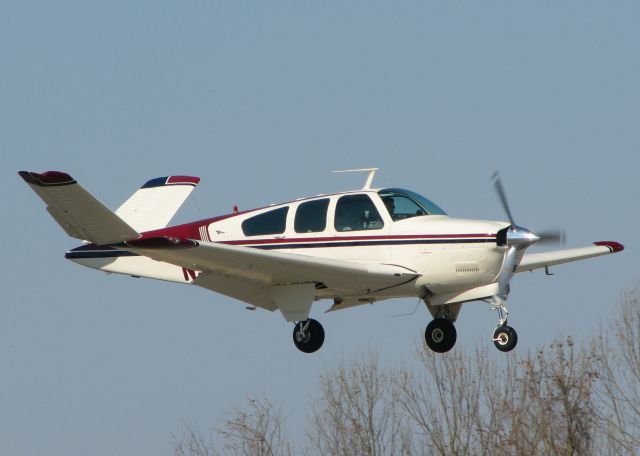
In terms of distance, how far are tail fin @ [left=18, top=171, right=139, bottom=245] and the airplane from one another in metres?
0.02

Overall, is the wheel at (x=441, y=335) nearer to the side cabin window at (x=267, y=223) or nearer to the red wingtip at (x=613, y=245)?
the side cabin window at (x=267, y=223)

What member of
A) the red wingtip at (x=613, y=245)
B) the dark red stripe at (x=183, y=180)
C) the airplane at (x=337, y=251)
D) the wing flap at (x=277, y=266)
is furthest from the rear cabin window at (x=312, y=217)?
the red wingtip at (x=613, y=245)

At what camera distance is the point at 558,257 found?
75.4ft

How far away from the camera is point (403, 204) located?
2089cm

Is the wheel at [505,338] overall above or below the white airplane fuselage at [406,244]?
below

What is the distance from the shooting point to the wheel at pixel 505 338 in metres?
20.4

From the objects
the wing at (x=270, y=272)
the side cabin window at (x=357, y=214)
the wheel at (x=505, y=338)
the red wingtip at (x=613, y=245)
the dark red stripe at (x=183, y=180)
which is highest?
the dark red stripe at (x=183, y=180)

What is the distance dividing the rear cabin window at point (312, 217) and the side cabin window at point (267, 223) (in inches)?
11.0

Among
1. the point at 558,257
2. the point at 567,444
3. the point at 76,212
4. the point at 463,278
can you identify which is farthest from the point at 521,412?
the point at 76,212

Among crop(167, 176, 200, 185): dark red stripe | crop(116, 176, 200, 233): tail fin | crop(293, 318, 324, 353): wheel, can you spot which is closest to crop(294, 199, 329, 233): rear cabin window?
crop(293, 318, 324, 353): wheel

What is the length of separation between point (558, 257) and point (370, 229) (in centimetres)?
407

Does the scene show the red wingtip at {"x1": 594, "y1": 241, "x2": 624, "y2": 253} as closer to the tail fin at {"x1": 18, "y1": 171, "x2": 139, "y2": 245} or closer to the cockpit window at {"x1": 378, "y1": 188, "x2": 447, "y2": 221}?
the cockpit window at {"x1": 378, "y1": 188, "x2": 447, "y2": 221}

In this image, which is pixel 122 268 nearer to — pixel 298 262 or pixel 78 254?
pixel 78 254

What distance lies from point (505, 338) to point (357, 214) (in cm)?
305
